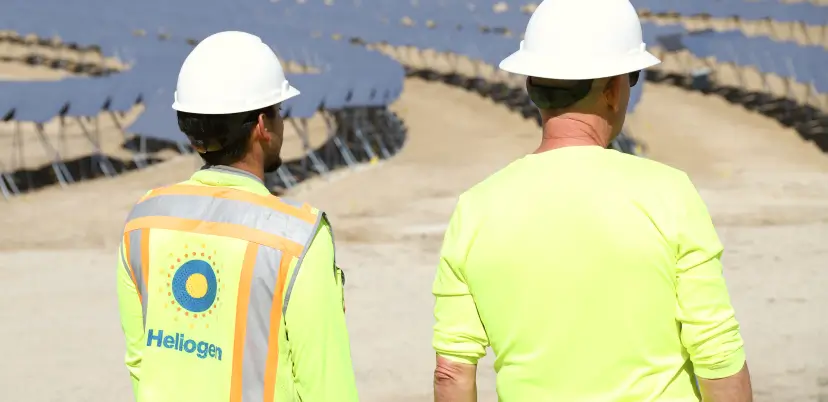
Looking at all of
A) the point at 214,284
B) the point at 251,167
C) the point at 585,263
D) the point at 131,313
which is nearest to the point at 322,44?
the point at 131,313

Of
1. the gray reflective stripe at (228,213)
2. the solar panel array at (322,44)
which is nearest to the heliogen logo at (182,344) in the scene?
the gray reflective stripe at (228,213)

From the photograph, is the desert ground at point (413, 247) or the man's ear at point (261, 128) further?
the desert ground at point (413, 247)

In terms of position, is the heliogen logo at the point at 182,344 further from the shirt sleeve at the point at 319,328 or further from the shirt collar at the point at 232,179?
the shirt collar at the point at 232,179

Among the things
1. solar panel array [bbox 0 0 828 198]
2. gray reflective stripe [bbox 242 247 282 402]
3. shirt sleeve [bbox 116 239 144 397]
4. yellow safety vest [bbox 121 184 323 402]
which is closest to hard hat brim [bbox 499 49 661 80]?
yellow safety vest [bbox 121 184 323 402]

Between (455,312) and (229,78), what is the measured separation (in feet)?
2.65

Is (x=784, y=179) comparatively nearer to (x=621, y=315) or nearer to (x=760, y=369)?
(x=760, y=369)

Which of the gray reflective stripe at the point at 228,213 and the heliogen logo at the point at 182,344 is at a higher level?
the gray reflective stripe at the point at 228,213

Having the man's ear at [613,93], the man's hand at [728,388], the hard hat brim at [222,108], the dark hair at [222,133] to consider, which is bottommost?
the man's hand at [728,388]

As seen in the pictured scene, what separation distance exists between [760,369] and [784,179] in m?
7.49

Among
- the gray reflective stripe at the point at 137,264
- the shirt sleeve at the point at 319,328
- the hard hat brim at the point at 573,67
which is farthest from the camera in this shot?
the gray reflective stripe at the point at 137,264

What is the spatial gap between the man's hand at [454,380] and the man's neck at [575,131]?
51 centimetres

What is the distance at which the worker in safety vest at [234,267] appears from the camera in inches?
101

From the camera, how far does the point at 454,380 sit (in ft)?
8.22

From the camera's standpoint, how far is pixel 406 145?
17938 millimetres
